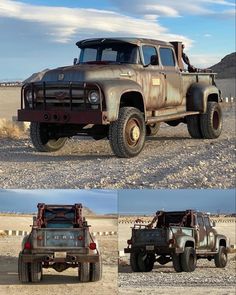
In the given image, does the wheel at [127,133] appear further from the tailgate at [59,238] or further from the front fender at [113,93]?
the tailgate at [59,238]

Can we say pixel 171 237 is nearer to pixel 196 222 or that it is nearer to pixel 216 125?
pixel 196 222

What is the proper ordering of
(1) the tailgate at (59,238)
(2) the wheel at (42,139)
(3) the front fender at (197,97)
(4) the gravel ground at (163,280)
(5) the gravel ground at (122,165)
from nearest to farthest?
(1) the tailgate at (59,238)
(4) the gravel ground at (163,280)
(5) the gravel ground at (122,165)
(2) the wheel at (42,139)
(3) the front fender at (197,97)

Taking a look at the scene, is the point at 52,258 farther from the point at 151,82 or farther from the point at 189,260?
the point at 151,82

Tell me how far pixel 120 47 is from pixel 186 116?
41.5 inches

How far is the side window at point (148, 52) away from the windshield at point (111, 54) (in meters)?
0.09

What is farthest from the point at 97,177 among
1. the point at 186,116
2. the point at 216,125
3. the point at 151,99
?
the point at 216,125

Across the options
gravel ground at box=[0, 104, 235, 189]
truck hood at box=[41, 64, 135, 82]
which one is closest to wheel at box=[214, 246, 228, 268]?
gravel ground at box=[0, 104, 235, 189]

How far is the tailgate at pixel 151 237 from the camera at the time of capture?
3820mm

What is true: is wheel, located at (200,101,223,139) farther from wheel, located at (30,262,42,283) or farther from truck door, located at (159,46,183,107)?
wheel, located at (30,262,42,283)

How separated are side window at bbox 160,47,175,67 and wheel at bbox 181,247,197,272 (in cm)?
294

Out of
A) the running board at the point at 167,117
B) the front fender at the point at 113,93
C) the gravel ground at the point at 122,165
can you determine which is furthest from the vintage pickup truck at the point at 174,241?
the running board at the point at 167,117

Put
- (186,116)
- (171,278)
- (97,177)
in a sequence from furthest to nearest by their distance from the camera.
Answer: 1. (186,116)
2. (97,177)
3. (171,278)

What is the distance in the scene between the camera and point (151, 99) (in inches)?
260

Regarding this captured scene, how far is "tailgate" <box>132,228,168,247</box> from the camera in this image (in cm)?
382
